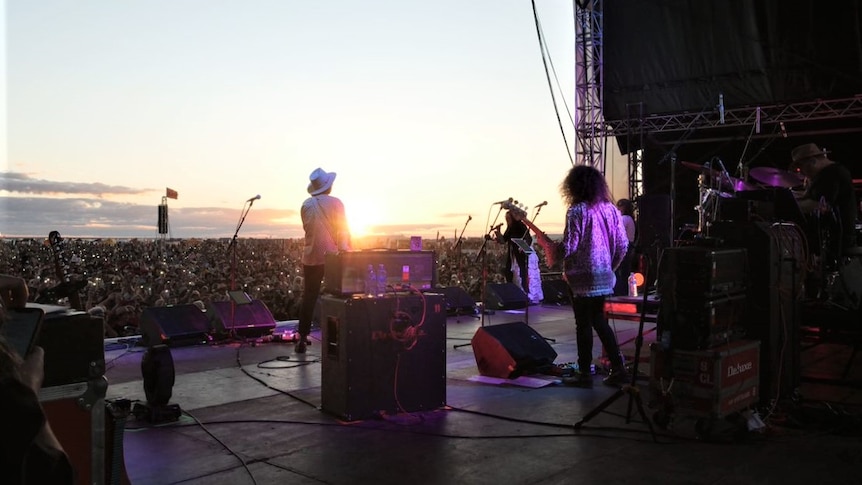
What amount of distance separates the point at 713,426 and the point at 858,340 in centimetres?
237

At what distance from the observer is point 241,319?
7.89 meters

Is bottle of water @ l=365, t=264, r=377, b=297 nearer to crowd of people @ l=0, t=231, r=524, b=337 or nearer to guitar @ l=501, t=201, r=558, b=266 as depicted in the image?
crowd of people @ l=0, t=231, r=524, b=337

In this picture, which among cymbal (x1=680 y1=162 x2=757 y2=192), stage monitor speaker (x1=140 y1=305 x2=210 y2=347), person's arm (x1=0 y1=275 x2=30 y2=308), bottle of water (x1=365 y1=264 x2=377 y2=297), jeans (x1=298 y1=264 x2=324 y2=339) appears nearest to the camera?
person's arm (x1=0 y1=275 x2=30 y2=308)

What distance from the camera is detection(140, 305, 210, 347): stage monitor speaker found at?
7289 millimetres

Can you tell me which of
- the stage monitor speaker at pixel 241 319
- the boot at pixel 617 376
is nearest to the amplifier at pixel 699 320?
the boot at pixel 617 376

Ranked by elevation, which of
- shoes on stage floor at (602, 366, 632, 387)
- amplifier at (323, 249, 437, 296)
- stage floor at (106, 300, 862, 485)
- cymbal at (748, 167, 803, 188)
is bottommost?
stage floor at (106, 300, 862, 485)

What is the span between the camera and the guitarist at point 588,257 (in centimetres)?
537

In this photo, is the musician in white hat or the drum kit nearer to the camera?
the drum kit

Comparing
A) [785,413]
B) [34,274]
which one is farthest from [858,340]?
[34,274]

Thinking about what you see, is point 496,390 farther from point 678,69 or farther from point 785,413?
point 678,69

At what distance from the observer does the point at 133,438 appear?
3969mm

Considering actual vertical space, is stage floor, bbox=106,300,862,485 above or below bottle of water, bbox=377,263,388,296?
below

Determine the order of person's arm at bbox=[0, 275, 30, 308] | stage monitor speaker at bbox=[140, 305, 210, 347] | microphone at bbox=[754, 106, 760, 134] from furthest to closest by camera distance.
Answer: microphone at bbox=[754, 106, 760, 134] < stage monitor speaker at bbox=[140, 305, 210, 347] < person's arm at bbox=[0, 275, 30, 308]

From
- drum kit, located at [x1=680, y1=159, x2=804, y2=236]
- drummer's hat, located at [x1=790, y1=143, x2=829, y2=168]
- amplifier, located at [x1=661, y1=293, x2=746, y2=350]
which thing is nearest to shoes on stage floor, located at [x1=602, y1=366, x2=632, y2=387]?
amplifier, located at [x1=661, y1=293, x2=746, y2=350]
